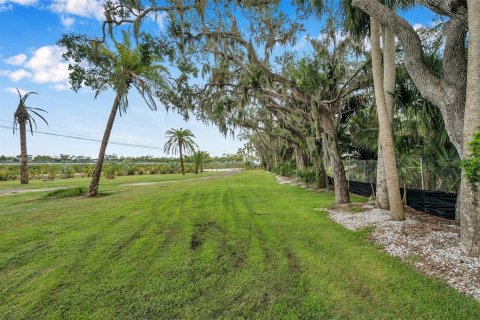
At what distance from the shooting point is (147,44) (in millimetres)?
7500

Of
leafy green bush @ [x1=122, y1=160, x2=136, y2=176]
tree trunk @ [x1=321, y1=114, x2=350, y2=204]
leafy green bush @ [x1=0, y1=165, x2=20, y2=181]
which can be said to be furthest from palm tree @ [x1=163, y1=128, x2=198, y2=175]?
tree trunk @ [x1=321, y1=114, x2=350, y2=204]

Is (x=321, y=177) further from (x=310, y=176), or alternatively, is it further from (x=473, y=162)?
(x=473, y=162)

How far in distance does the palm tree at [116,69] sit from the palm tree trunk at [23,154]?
42.0 ft

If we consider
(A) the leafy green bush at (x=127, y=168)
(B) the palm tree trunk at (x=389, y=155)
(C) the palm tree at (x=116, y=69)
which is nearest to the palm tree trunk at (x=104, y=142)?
(C) the palm tree at (x=116, y=69)

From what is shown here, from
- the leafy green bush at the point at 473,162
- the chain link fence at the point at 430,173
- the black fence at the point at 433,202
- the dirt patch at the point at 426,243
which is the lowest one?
the dirt patch at the point at 426,243

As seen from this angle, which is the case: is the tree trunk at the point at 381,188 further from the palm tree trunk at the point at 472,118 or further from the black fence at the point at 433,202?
the palm tree trunk at the point at 472,118

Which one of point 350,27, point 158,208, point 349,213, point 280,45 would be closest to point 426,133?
point 349,213

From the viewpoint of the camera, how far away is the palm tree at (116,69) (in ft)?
24.7

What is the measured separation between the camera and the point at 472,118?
3.08m

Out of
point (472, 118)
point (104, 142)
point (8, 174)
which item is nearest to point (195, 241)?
point (472, 118)

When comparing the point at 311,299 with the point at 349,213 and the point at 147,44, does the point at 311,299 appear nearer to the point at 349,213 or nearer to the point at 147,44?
the point at 349,213

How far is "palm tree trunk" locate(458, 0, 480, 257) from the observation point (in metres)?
3.04

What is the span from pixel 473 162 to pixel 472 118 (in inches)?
26.5

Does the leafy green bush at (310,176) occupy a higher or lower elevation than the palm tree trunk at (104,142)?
lower
